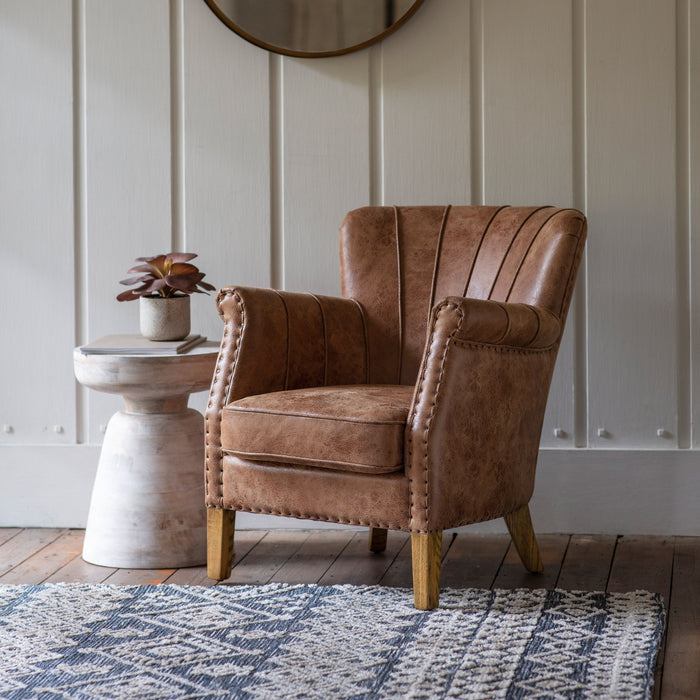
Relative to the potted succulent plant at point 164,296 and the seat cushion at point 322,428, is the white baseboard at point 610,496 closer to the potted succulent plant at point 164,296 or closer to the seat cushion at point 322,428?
the potted succulent plant at point 164,296

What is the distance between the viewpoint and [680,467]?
261 centimetres

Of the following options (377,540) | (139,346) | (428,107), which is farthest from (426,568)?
(428,107)

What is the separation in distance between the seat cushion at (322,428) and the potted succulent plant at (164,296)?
454 mm

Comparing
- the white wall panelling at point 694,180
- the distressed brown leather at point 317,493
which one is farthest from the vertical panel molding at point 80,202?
the white wall panelling at point 694,180

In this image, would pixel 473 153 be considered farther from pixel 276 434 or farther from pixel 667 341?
pixel 276 434

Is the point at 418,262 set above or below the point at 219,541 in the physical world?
above

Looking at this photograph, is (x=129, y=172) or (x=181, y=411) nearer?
(x=181, y=411)

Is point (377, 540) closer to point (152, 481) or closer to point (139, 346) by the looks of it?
point (152, 481)

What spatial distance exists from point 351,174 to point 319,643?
1.48m

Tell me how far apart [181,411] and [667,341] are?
1401 millimetres

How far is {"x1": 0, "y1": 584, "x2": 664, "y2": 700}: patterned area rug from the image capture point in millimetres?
1527

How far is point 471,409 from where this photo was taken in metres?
1.91

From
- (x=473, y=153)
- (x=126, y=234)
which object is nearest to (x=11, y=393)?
(x=126, y=234)

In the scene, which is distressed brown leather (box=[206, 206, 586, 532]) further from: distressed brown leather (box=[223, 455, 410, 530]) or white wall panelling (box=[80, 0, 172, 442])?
white wall panelling (box=[80, 0, 172, 442])
